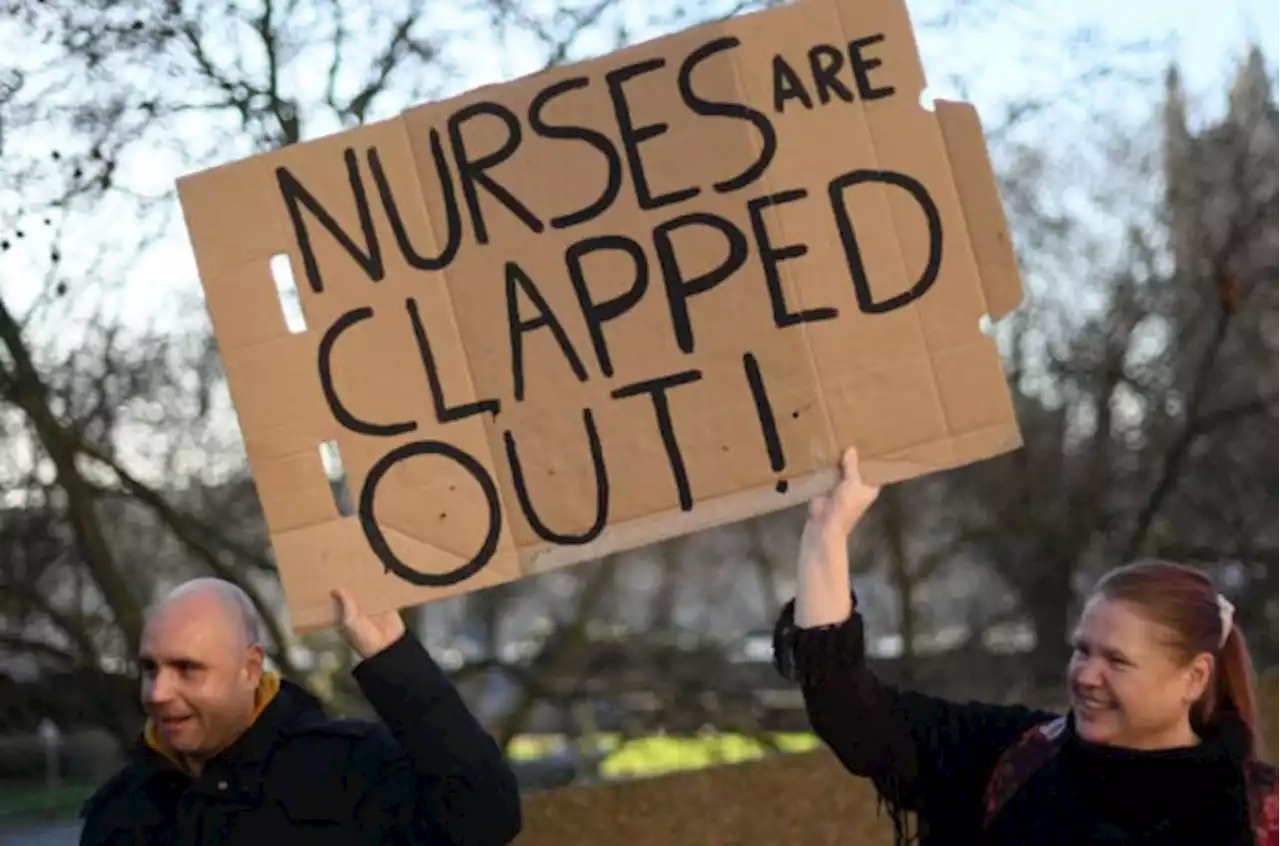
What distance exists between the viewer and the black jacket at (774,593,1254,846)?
75.6 inches

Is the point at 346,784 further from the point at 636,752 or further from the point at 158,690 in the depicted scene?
the point at 636,752

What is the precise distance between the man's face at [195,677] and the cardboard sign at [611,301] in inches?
7.7

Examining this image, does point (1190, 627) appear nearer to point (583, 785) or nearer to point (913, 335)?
point (913, 335)

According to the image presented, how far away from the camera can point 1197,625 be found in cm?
199

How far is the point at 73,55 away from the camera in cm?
447

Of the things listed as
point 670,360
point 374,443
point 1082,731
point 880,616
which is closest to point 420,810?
point 374,443

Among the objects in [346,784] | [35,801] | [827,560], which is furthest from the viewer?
[35,801]

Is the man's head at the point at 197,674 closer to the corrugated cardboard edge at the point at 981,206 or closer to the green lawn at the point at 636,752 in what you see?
the corrugated cardboard edge at the point at 981,206

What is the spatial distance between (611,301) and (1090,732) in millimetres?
857

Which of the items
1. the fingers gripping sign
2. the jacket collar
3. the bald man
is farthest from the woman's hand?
the jacket collar

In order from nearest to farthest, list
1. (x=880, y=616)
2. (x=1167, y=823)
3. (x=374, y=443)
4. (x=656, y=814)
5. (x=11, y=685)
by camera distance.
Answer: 1. (x=1167, y=823)
2. (x=374, y=443)
3. (x=656, y=814)
4. (x=11, y=685)
5. (x=880, y=616)

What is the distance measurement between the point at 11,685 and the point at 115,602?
18.0 inches

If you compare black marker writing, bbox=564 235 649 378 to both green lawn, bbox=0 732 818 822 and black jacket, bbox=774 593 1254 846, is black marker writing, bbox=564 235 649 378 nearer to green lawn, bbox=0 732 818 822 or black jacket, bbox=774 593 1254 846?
black jacket, bbox=774 593 1254 846

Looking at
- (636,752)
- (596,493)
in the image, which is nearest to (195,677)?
(596,493)
